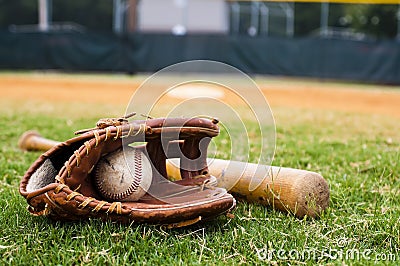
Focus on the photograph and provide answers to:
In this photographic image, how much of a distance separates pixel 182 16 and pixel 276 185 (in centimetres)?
2063

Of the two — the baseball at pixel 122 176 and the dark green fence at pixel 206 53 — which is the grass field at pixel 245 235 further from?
the dark green fence at pixel 206 53

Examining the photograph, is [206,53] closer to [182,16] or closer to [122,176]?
[182,16]

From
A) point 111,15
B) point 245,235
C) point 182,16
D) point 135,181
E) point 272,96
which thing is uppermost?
point 111,15

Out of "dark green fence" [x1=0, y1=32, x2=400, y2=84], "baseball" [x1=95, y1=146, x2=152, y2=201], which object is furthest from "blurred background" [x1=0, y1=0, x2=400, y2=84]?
"baseball" [x1=95, y1=146, x2=152, y2=201]

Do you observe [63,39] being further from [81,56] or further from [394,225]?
[394,225]

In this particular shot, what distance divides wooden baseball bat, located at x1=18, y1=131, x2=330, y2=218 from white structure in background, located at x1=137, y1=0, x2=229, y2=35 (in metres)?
19.1

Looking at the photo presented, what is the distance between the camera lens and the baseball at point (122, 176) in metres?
1.95

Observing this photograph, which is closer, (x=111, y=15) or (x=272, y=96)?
(x=272, y=96)

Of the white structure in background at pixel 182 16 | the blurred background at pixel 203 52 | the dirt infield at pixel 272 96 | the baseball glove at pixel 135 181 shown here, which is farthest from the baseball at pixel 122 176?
the white structure in background at pixel 182 16

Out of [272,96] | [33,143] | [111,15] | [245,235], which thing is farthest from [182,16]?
[245,235]

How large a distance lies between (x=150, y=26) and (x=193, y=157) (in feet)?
66.3

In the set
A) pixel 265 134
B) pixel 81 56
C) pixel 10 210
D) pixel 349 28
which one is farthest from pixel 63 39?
pixel 349 28

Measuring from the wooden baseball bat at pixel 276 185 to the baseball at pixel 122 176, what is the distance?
47 centimetres

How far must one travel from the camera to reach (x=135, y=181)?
1.95m
